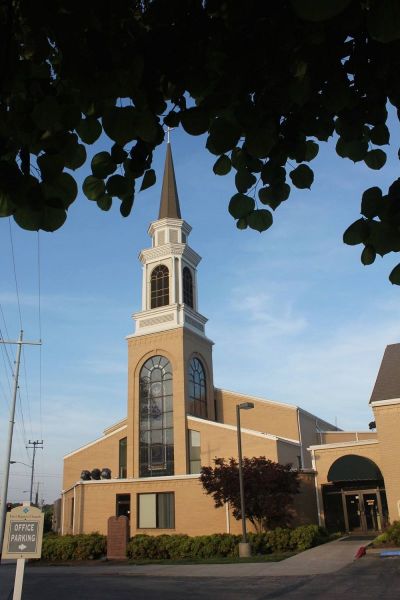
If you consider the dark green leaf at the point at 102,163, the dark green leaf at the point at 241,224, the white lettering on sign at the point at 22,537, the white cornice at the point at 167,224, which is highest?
the white cornice at the point at 167,224

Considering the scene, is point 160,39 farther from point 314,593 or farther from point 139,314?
point 139,314

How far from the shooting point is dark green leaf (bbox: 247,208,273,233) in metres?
3.89

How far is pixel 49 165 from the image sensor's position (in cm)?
289

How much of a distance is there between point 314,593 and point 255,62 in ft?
48.4

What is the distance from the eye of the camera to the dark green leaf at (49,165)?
2885mm

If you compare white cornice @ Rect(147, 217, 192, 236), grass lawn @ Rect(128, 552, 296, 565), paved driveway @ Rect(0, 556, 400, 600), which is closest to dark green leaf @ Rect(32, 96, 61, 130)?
paved driveway @ Rect(0, 556, 400, 600)

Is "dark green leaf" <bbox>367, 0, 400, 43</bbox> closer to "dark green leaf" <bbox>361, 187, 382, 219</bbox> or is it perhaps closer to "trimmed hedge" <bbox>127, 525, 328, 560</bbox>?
"dark green leaf" <bbox>361, 187, 382, 219</bbox>

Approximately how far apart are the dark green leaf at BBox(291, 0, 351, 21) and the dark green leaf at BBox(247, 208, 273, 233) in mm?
2051

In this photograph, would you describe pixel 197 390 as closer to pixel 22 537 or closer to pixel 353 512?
pixel 353 512

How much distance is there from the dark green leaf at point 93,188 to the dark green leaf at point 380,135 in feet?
6.15

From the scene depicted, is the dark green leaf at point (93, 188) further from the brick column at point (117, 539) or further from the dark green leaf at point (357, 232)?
the brick column at point (117, 539)

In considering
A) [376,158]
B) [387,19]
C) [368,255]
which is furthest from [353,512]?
[387,19]

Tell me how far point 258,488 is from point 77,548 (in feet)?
33.9

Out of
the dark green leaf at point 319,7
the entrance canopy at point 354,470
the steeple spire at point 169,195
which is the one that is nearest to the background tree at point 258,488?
the entrance canopy at point 354,470
